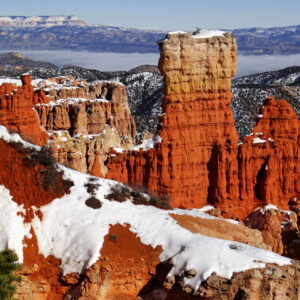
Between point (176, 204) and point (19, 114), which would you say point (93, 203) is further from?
point (19, 114)

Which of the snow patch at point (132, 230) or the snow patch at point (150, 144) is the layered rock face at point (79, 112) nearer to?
the snow patch at point (150, 144)

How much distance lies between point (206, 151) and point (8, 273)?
1035 inches

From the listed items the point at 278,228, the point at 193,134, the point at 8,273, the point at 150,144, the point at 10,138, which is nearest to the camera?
the point at 8,273

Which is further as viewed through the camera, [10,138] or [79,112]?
[79,112]

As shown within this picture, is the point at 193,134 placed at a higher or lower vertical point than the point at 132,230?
lower

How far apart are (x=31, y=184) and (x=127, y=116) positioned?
6445cm

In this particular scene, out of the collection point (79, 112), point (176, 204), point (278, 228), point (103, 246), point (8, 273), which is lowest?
point (278, 228)

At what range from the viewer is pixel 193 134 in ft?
146

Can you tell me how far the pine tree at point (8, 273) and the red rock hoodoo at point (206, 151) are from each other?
74.6 feet

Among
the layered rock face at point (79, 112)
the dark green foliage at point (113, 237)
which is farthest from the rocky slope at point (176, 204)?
the layered rock face at point (79, 112)

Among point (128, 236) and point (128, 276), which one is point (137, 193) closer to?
point (128, 236)

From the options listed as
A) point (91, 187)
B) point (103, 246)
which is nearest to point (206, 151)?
point (91, 187)

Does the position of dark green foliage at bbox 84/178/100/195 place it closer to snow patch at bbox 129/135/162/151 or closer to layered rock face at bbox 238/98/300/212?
snow patch at bbox 129/135/162/151

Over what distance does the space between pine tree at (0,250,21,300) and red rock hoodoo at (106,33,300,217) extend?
22.7m
